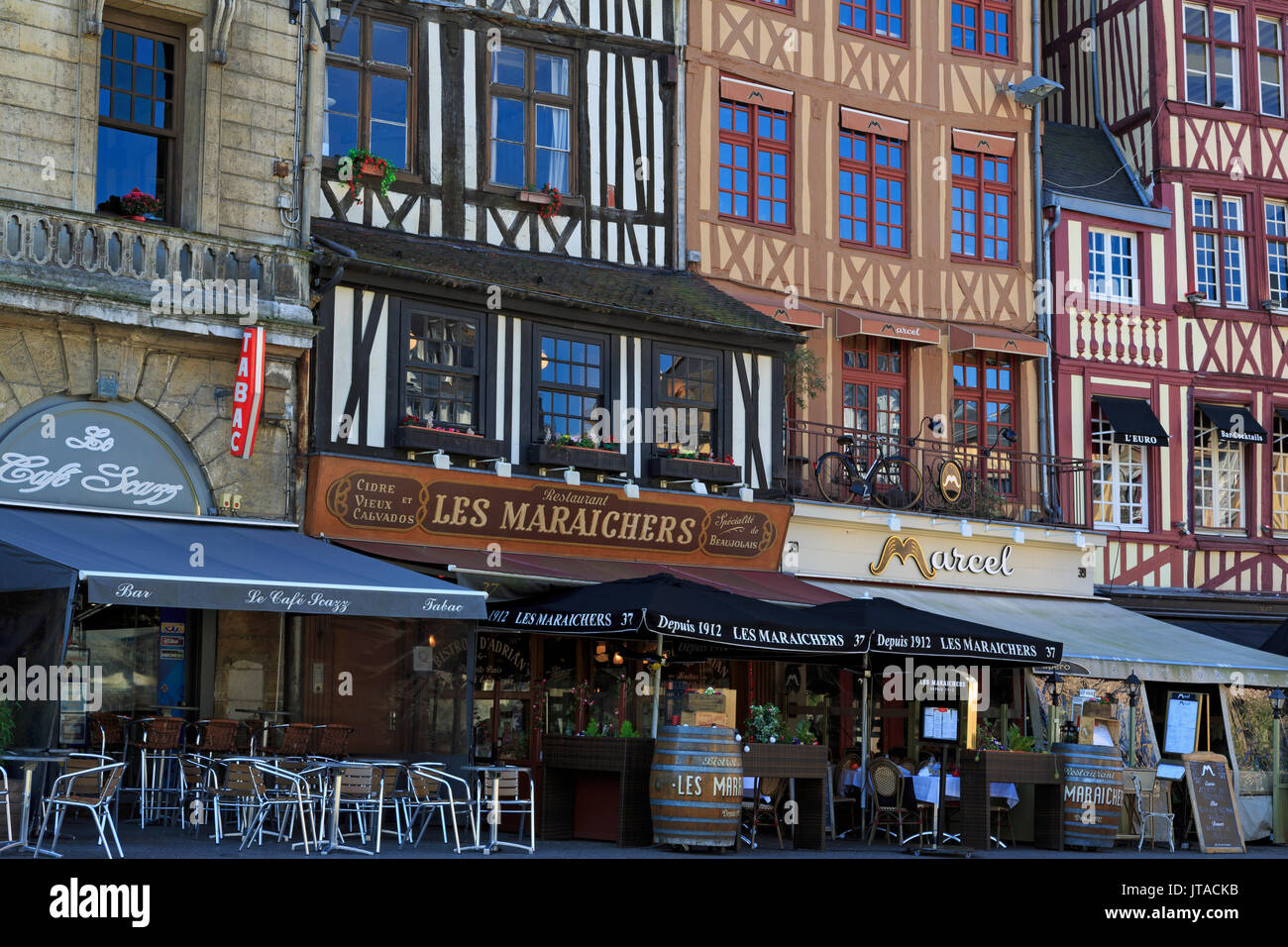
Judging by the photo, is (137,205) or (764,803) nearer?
(137,205)

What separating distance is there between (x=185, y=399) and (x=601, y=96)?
5.67 metres

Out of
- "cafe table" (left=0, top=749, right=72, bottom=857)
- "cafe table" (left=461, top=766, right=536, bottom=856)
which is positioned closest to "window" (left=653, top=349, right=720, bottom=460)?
"cafe table" (left=461, top=766, right=536, bottom=856)

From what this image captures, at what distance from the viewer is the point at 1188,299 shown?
21.1m

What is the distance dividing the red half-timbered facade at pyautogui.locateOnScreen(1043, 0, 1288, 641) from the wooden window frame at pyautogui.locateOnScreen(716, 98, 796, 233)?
11.8 ft

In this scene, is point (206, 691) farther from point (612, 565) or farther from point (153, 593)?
point (612, 565)

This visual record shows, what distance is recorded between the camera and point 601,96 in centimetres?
1723

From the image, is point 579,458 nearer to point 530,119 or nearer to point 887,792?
point 530,119

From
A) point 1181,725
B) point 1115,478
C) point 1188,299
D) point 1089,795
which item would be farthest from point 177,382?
point 1188,299

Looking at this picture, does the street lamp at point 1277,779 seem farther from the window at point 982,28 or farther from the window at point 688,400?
the window at point 982,28

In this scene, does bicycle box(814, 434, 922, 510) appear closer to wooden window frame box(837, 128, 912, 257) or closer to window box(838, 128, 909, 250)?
wooden window frame box(837, 128, 912, 257)

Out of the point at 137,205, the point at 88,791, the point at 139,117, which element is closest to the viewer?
the point at 88,791

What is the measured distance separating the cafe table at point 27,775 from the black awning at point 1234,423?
1472 cm

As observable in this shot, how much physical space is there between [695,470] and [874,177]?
15.2 ft

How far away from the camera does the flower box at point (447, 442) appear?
14.7 meters
